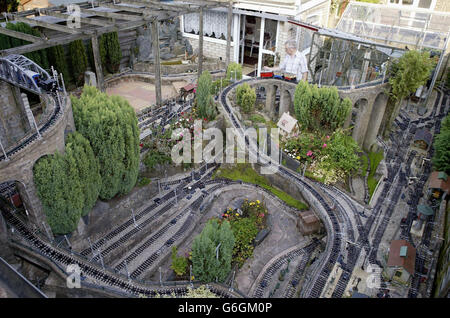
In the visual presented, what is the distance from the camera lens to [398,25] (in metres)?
41.2

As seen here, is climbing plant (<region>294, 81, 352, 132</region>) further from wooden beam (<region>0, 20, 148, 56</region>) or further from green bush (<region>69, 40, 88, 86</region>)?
green bush (<region>69, 40, 88, 86</region>)

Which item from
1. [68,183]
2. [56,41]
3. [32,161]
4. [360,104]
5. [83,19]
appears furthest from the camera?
[360,104]

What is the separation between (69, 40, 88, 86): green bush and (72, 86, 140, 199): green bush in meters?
14.8

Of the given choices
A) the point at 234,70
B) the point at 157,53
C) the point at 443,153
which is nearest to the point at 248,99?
the point at 234,70

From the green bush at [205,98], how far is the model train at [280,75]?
24.2ft

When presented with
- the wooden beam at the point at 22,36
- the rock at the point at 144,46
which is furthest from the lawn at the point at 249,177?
the rock at the point at 144,46

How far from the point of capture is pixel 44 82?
22.3m

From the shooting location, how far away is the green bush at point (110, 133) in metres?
21.7

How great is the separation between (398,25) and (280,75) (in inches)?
700

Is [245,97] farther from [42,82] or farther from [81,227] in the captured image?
[81,227]

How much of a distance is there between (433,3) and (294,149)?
38.0 m

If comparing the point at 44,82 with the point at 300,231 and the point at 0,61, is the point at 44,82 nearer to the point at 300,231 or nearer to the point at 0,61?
the point at 0,61

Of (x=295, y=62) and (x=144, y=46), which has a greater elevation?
(x=295, y=62)

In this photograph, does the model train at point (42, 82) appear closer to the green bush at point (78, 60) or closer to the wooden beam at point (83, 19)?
the wooden beam at point (83, 19)
